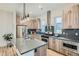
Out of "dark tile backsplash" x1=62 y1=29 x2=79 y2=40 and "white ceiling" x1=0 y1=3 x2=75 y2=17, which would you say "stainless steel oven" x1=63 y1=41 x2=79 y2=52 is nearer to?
"dark tile backsplash" x1=62 y1=29 x2=79 y2=40

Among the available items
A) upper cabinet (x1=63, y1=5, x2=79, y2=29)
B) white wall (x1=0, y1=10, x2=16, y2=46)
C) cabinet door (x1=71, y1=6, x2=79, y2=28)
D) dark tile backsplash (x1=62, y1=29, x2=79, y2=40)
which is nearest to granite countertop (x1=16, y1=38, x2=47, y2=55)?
white wall (x1=0, y1=10, x2=16, y2=46)

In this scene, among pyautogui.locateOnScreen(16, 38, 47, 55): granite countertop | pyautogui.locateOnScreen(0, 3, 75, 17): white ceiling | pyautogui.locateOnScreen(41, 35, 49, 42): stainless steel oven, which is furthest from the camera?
pyautogui.locateOnScreen(41, 35, 49, 42): stainless steel oven

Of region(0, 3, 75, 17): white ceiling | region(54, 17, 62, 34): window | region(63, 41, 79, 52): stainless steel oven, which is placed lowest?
region(63, 41, 79, 52): stainless steel oven

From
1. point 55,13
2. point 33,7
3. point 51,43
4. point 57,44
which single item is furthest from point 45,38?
point 33,7

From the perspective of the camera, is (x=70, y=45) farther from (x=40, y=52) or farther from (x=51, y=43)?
(x=40, y=52)

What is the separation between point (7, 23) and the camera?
7.52 feet

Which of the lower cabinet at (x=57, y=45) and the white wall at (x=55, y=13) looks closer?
the white wall at (x=55, y=13)

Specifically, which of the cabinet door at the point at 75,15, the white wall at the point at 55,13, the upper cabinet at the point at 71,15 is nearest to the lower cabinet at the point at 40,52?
the white wall at the point at 55,13

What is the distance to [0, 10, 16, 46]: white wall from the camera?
2258 millimetres

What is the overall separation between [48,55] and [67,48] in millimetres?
559

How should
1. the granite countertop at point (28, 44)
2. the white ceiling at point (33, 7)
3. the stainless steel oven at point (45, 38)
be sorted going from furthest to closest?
the stainless steel oven at point (45, 38)
the granite countertop at point (28, 44)
the white ceiling at point (33, 7)

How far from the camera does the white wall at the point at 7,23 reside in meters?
2.26

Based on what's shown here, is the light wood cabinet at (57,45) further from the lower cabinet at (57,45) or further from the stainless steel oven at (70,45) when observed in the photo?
the stainless steel oven at (70,45)

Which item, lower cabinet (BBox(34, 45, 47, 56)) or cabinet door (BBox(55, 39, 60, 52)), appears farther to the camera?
cabinet door (BBox(55, 39, 60, 52))
